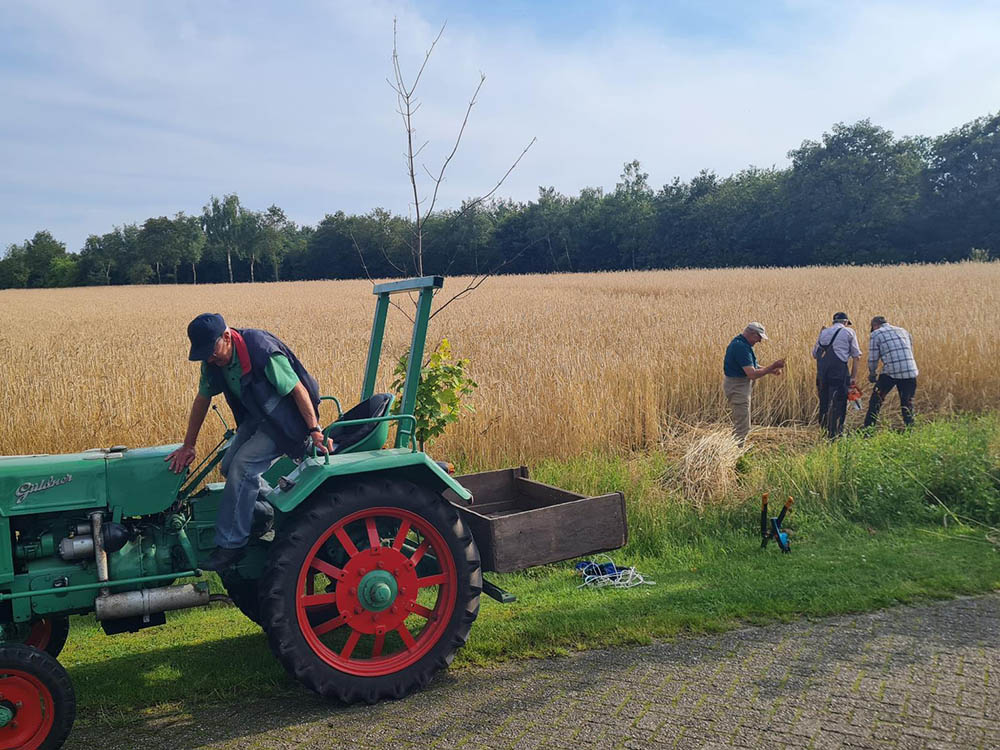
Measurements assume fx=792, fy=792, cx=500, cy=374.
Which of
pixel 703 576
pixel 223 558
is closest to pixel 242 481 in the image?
pixel 223 558

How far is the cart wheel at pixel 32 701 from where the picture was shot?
3.03 m

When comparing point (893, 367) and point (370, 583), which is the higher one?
point (893, 367)

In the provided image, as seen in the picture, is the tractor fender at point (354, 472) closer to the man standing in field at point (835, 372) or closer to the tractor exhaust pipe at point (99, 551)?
the tractor exhaust pipe at point (99, 551)

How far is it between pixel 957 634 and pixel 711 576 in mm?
1604

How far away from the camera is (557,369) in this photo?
10.0 metres

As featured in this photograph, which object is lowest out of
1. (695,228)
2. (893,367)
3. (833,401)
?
(833,401)

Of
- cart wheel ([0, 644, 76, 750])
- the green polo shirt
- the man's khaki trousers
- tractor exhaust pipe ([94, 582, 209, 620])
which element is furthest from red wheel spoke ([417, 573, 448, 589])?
the man's khaki trousers

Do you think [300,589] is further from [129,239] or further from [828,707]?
[129,239]

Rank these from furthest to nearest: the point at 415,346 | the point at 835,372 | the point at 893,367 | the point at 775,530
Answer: the point at 835,372
the point at 893,367
the point at 775,530
the point at 415,346

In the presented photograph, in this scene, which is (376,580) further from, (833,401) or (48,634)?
(833,401)

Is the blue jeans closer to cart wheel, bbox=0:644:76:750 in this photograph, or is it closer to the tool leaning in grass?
cart wheel, bbox=0:644:76:750

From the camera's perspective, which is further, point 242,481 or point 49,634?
point 49,634

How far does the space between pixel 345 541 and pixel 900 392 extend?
9.21m

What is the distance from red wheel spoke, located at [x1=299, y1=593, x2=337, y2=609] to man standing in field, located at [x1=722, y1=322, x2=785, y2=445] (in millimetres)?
6659
